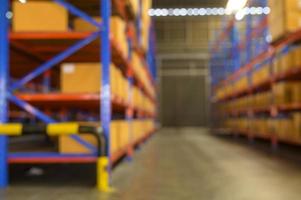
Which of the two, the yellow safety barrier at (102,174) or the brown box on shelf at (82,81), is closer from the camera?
the yellow safety barrier at (102,174)

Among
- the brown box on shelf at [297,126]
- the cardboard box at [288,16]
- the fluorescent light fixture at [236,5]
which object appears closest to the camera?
the cardboard box at [288,16]

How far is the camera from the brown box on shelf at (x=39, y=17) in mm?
3764

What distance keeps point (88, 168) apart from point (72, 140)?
43.8 inches

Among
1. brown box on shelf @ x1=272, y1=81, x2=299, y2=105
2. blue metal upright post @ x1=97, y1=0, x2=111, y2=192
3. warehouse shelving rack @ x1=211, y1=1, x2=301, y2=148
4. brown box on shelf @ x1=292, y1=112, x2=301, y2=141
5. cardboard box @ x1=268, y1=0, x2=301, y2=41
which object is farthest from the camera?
brown box on shelf @ x1=272, y1=81, x2=299, y2=105

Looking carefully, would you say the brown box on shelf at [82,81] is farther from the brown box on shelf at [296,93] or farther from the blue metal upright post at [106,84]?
the brown box on shelf at [296,93]

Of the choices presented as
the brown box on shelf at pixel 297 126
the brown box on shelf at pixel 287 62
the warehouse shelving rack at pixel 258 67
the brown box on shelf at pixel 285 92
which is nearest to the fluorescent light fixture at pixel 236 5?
the warehouse shelving rack at pixel 258 67

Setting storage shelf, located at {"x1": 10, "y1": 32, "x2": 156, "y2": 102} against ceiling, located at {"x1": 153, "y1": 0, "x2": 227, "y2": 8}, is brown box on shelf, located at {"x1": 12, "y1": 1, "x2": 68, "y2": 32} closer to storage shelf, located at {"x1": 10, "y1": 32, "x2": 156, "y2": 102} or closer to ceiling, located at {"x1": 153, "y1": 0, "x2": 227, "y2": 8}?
storage shelf, located at {"x1": 10, "y1": 32, "x2": 156, "y2": 102}

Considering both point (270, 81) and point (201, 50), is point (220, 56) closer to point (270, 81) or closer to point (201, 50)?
point (201, 50)

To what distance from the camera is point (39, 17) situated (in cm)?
380

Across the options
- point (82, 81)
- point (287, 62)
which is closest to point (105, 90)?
point (82, 81)

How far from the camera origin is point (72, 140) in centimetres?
375

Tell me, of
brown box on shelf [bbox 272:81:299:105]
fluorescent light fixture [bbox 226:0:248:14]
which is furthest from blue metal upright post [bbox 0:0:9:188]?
fluorescent light fixture [bbox 226:0:248:14]

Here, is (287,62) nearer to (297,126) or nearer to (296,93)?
(296,93)

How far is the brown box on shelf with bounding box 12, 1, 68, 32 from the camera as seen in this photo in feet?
12.3
